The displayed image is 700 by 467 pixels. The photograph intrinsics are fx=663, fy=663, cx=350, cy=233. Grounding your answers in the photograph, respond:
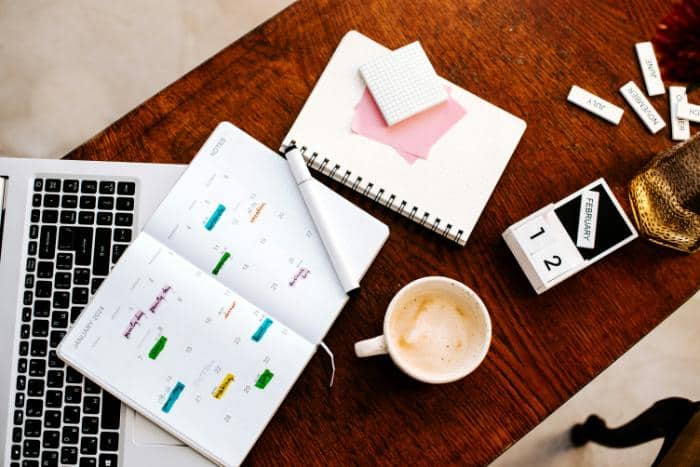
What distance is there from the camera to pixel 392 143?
820 millimetres

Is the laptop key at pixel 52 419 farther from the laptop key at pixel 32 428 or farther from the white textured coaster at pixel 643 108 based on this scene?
the white textured coaster at pixel 643 108

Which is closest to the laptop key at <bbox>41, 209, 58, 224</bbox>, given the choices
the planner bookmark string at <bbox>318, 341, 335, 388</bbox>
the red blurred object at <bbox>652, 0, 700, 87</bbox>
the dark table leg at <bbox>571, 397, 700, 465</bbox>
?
the planner bookmark string at <bbox>318, 341, 335, 388</bbox>

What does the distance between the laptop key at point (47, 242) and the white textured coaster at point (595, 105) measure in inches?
25.9

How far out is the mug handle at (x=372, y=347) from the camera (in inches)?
28.2

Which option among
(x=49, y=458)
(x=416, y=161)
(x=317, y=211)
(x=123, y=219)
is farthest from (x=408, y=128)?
(x=49, y=458)

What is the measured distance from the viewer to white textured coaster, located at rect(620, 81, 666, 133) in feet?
2.81

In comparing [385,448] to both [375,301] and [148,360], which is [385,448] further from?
[148,360]

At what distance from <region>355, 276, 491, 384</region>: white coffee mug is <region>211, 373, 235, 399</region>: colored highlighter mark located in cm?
15

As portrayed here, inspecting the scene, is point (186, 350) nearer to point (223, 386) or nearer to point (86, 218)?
point (223, 386)

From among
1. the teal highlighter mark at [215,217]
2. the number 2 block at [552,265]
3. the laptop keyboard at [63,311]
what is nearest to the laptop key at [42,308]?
the laptop keyboard at [63,311]

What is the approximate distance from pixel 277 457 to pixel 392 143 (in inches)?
15.6

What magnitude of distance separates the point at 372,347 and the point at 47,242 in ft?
1.31

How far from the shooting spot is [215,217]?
79cm

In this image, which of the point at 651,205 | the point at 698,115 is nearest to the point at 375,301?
the point at 651,205
